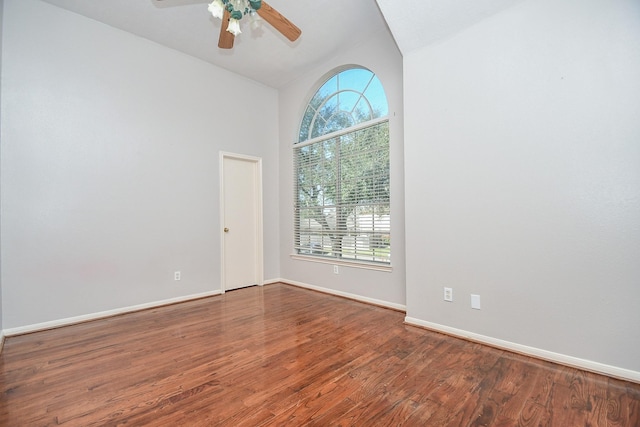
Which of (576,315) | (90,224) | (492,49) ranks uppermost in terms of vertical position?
(492,49)

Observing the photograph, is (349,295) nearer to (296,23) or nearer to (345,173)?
(345,173)

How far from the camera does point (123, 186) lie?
3371mm

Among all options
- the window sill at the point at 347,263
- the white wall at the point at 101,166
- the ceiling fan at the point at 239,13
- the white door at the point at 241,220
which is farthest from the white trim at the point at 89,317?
the ceiling fan at the point at 239,13

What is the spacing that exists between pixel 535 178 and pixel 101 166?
4.38 meters

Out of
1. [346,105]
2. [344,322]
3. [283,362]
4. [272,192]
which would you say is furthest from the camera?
[272,192]

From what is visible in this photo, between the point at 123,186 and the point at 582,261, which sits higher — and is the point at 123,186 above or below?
above

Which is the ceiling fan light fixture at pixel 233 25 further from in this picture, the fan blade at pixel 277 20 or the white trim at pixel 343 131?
the white trim at pixel 343 131

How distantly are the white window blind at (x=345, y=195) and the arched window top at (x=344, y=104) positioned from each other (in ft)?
0.62

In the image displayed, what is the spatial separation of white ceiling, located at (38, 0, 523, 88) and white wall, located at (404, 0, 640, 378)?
204mm

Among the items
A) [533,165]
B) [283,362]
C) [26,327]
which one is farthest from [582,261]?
[26,327]

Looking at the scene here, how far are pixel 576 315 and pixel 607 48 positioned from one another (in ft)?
6.25

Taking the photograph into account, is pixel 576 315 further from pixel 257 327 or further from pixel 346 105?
pixel 346 105

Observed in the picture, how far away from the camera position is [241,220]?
4.57 m

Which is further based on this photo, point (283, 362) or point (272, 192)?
point (272, 192)
